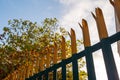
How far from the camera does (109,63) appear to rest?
1449 millimetres

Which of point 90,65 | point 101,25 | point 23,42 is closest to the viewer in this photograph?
point 101,25

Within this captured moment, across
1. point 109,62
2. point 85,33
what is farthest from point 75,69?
point 109,62

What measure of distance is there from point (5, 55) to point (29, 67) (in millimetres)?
10691

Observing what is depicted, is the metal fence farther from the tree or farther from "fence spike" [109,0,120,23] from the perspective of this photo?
the tree

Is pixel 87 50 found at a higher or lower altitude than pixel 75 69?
higher

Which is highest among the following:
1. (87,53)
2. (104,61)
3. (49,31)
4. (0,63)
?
(49,31)

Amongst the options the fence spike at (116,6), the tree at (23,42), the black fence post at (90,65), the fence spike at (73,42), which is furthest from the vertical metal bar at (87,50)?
the tree at (23,42)

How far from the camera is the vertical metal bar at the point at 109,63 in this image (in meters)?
1.39

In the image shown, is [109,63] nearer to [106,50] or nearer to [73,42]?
[106,50]

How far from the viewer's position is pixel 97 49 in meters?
1.65

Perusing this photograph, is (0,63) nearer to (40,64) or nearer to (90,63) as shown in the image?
(40,64)

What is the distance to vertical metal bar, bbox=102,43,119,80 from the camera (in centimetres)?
139

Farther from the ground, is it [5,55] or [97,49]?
[5,55]

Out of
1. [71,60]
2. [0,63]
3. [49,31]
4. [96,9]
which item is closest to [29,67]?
[71,60]
